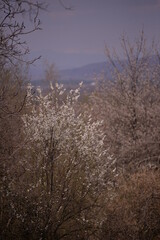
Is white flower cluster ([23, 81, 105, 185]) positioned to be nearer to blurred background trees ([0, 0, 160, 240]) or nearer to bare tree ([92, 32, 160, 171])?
blurred background trees ([0, 0, 160, 240])

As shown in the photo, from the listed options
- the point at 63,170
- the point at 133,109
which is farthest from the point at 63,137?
the point at 133,109

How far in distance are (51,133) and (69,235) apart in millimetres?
2741

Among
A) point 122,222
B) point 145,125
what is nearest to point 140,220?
point 122,222

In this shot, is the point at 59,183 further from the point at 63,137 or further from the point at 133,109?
the point at 133,109

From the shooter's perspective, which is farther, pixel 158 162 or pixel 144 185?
pixel 158 162

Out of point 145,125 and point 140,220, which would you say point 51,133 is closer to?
point 140,220

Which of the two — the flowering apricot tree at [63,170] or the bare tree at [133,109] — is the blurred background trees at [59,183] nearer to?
the flowering apricot tree at [63,170]

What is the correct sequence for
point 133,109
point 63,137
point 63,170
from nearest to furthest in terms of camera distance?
point 63,137 < point 63,170 < point 133,109

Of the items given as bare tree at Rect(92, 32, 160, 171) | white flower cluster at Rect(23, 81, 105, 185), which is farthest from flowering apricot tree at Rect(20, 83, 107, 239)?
bare tree at Rect(92, 32, 160, 171)

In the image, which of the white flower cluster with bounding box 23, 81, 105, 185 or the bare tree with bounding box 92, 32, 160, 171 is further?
the bare tree with bounding box 92, 32, 160, 171

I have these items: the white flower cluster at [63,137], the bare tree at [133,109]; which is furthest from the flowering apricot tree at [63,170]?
the bare tree at [133,109]

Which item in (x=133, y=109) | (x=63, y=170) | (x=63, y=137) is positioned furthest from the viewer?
(x=133, y=109)

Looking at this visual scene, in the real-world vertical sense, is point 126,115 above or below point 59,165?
above

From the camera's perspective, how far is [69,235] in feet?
24.4
